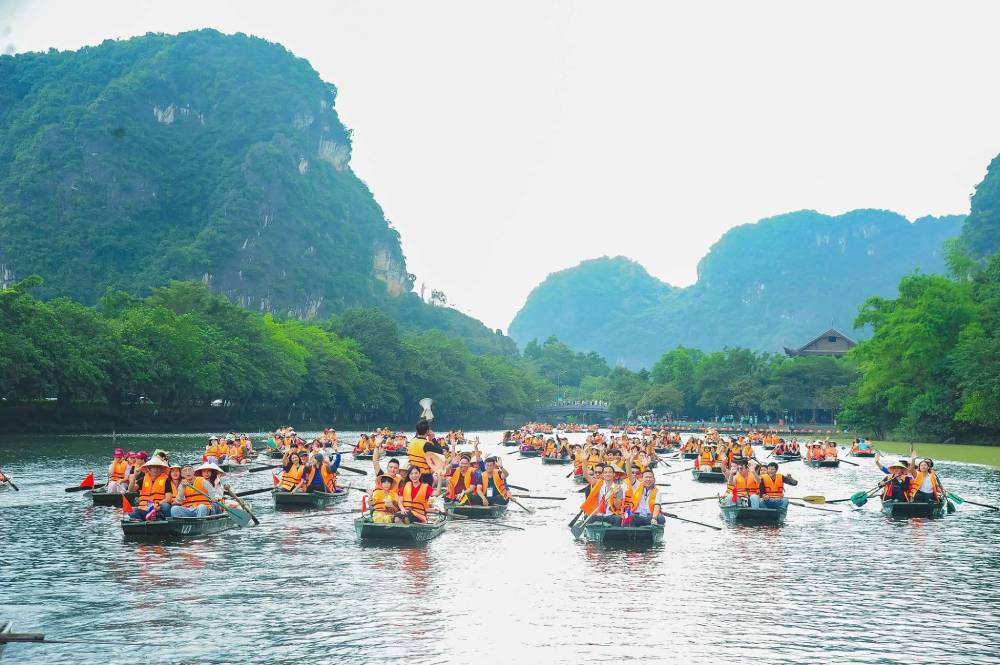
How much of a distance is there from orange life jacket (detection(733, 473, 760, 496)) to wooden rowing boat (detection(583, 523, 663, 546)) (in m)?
5.33

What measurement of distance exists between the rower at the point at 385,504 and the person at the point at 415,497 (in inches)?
5.0

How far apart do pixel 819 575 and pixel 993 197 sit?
192 m

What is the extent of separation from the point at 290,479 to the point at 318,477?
85 cm

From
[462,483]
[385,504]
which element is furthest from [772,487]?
[385,504]

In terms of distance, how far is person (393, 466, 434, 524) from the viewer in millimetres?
23125

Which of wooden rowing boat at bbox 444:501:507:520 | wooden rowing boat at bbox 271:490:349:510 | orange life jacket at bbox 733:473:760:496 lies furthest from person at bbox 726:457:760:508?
wooden rowing boat at bbox 271:490:349:510

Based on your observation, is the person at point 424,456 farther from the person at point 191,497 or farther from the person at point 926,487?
the person at point 926,487

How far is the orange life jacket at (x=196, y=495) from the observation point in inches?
946

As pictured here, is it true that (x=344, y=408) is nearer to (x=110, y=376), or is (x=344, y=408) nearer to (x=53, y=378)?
(x=110, y=376)

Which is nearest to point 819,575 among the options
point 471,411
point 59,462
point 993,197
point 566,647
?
point 566,647

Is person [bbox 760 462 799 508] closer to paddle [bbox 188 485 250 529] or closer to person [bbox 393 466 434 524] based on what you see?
person [bbox 393 466 434 524]

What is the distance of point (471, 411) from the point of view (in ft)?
559

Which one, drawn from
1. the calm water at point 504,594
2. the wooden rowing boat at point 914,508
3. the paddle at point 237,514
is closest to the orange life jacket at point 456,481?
the calm water at point 504,594

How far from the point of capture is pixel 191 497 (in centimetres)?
2417
